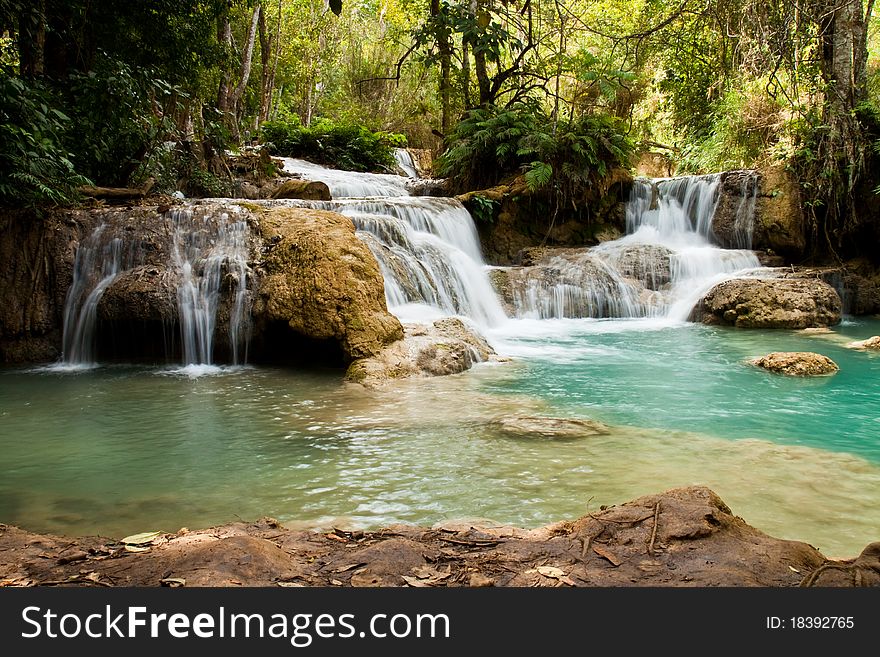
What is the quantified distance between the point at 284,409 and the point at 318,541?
321 cm

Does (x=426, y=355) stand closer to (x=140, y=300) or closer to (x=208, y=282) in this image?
(x=208, y=282)

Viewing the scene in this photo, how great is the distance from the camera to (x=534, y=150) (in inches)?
544

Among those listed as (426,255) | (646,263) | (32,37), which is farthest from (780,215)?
(32,37)

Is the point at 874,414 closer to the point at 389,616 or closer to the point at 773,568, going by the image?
the point at 773,568

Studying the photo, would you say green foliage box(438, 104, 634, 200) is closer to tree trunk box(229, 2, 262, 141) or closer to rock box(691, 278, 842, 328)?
rock box(691, 278, 842, 328)

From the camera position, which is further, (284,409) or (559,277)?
(559,277)

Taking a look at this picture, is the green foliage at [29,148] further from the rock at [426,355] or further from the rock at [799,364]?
the rock at [799,364]

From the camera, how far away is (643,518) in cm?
250

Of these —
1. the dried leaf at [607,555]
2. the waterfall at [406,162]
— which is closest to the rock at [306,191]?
the waterfall at [406,162]

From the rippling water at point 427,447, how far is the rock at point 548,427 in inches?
3.3

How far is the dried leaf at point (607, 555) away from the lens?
7.13 ft

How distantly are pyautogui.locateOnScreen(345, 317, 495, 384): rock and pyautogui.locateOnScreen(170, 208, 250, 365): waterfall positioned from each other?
1777mm

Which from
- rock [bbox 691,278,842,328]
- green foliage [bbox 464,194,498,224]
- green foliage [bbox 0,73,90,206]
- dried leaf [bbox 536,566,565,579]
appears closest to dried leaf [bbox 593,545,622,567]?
dried leaf [bbox 536,566,565,579]

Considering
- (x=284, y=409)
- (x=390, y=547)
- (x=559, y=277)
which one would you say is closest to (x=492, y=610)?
(x=390, y=547)
